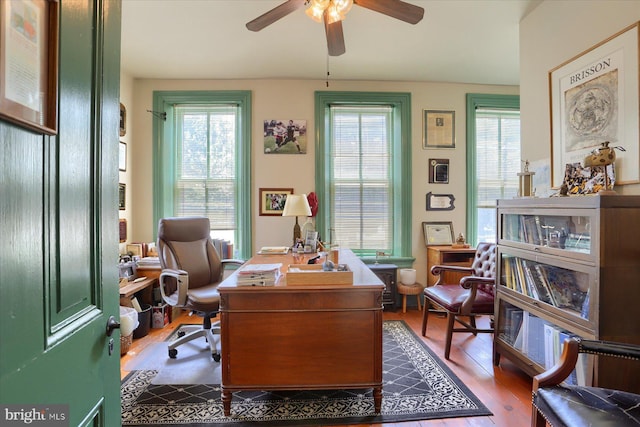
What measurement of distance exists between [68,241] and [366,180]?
3.65 metres

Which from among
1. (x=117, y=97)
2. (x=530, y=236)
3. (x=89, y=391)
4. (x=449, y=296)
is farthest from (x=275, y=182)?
(x=89, y=391)

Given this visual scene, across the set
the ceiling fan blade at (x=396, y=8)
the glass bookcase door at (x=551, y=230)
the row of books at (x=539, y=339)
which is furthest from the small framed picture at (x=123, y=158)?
the row of books at (x=539, y=339)

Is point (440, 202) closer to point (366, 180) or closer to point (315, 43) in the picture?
point (366, 180)

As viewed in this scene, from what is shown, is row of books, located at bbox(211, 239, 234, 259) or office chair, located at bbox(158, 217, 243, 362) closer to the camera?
office chair, located at bbox(158, 217, 243, 362)

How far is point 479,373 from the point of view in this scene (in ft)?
7.86

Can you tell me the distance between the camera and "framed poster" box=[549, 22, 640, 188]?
1823 mm

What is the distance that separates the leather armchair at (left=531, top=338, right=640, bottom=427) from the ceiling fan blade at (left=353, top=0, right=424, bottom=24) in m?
1.92

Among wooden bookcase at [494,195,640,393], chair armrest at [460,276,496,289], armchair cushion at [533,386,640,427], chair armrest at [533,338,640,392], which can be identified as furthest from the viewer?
chair armrest at [460,276,496,289]

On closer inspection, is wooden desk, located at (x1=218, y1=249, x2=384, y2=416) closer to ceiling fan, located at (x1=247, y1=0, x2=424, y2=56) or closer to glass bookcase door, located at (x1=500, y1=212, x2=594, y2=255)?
glass bookcase door, located at (x1=500, y1=212, x2=594, y2=255)

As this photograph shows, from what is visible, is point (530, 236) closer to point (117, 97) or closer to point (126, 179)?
point (117, 97)

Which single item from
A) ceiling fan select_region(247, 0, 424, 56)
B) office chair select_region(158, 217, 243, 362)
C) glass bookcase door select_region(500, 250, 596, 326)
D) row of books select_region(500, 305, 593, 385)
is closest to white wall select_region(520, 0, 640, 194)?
glass bookcase door select_region(500, 250, 596, 326)

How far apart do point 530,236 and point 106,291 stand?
96.8 inches

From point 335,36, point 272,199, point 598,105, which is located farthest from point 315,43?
point 598,105

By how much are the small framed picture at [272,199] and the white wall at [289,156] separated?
0.07 m
